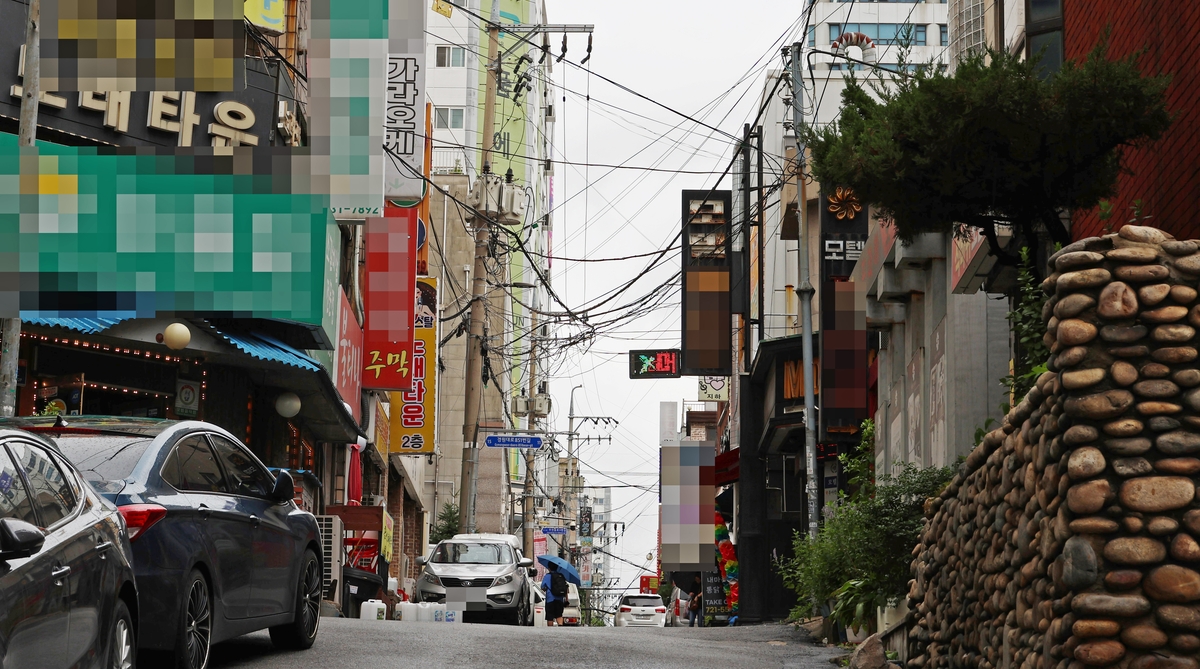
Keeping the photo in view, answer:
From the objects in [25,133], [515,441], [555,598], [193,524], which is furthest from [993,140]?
[555,598]

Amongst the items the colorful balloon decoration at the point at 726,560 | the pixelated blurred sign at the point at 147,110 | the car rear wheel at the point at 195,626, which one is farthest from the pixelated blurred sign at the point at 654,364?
the car rear wheel at the point at 195,626

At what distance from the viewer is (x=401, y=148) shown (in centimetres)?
2533

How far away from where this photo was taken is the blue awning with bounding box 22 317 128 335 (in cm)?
1523

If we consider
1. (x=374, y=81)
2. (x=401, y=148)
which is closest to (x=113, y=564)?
(x=374, y=81)

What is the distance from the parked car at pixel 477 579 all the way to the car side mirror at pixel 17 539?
65.9ft

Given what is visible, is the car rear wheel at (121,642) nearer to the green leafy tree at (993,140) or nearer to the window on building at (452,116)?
the green leafy tree at (993,140)

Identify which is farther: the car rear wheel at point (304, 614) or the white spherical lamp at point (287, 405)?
the white spherical lamp at point (287, 405)

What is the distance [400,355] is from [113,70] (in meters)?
14.0

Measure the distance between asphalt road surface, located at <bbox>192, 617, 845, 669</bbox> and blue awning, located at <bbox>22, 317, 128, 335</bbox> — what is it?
14.0ft

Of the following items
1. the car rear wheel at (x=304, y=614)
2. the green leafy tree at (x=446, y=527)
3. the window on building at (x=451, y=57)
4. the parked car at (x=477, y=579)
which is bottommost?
the green leafy tree at (x=446, y=527)

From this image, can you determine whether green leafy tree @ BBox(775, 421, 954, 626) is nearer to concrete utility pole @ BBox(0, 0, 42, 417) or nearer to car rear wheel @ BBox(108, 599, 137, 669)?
concrete utility pole @ BBox(0, 0, 42, 417)

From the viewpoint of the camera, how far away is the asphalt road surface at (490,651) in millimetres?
11648

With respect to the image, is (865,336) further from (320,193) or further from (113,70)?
(113,70)

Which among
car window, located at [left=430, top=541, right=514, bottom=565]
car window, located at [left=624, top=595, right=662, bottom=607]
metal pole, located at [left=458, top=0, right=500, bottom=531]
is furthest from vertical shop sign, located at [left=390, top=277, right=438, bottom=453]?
car window, located at [left=624, top=595, right=662, bottom=607]
